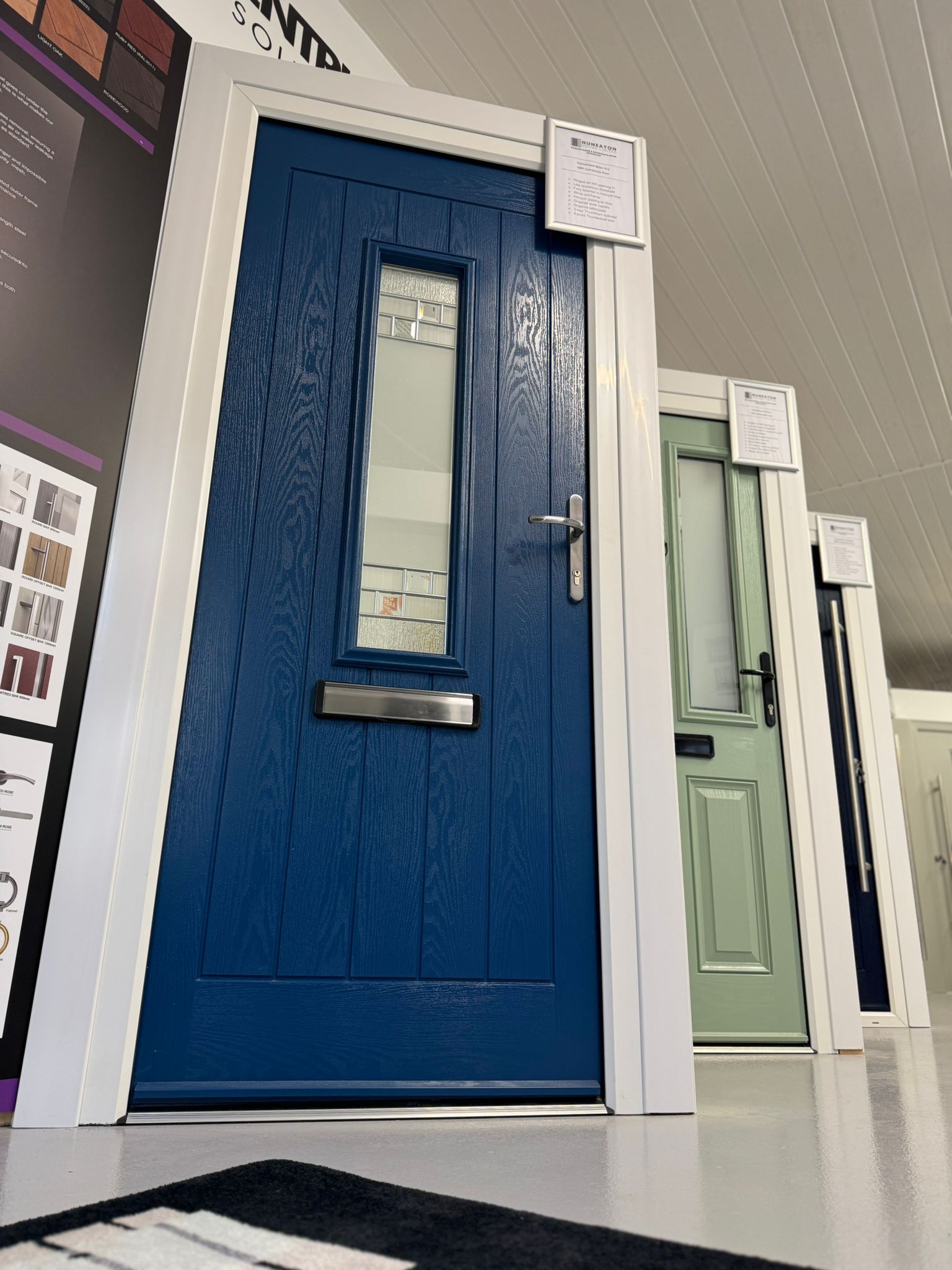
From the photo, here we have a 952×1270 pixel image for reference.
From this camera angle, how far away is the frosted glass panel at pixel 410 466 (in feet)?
6.07

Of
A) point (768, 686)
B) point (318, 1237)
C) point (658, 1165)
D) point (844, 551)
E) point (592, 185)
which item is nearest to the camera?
point (318, 1237)

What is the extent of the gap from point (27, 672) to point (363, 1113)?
3.11 feet

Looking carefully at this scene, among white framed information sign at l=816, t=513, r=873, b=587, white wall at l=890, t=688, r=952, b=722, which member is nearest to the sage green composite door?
white framed information sign at l=816, t=513, r=873, b=587

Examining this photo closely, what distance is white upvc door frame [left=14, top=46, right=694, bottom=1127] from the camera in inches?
59.2

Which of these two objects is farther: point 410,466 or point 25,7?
point 410,466

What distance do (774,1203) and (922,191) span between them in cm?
393

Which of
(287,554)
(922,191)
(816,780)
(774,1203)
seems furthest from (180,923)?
(922,191)

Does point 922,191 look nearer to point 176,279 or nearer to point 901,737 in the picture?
point 176,279

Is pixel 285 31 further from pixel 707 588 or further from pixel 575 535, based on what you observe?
pixel 707 588

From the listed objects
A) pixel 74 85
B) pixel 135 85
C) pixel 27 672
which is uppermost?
pixel 135 85

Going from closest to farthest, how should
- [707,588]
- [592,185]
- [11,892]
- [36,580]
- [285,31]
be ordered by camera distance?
[11,892] < [36,580] < [592,185] < [285,31] < [707,588]

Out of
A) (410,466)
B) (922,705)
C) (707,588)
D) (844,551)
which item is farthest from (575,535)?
(922,705)

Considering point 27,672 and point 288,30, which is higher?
point 288,30

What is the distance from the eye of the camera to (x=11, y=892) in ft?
4.85
